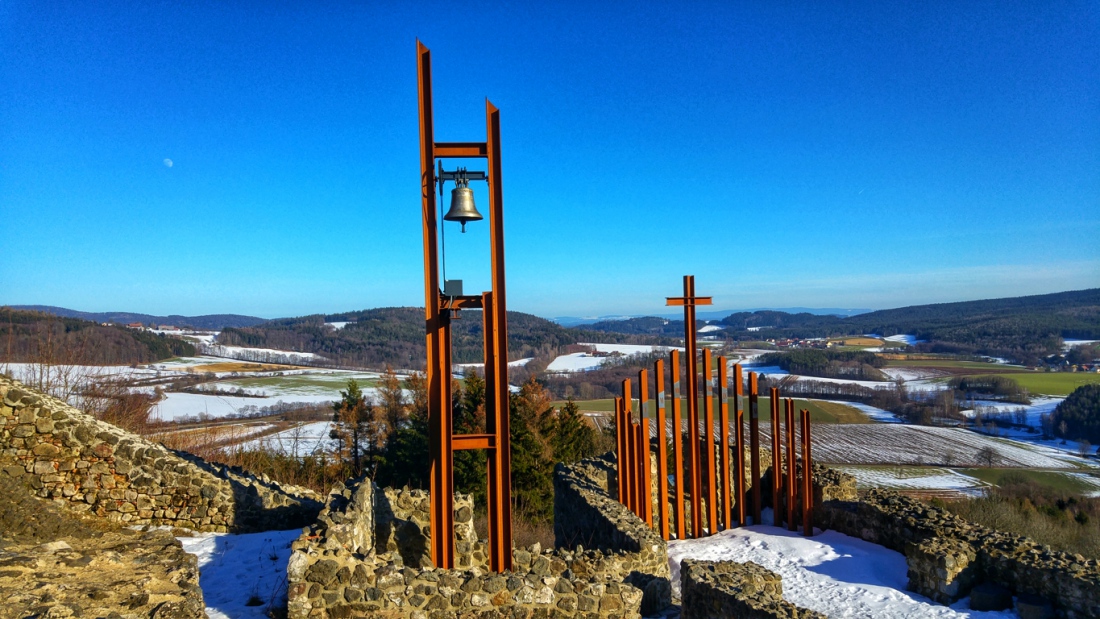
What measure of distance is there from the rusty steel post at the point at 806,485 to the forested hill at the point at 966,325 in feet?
292

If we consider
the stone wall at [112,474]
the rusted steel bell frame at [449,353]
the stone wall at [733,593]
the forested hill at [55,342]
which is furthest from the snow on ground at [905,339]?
the stone wall at [112,474]

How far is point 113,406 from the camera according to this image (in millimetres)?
22438

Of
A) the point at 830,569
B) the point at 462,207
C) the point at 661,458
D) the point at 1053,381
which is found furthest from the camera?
the point at 1053,381

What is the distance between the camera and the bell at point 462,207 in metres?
7.38

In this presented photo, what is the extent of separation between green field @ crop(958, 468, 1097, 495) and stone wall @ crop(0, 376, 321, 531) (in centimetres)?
4533

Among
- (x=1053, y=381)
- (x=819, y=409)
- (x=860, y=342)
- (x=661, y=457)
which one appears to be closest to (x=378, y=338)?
(x=819, y=409)

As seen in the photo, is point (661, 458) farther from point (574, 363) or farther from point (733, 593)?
point (574, 363)

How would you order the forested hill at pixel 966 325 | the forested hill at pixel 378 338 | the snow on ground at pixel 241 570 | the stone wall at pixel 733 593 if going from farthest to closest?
the forested hill at pixel 966 325 → the forested hill at pixel 378 338 → the stone wall at pixel 733 593 → the snow on ground at pixel 241 570

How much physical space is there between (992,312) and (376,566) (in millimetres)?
137959

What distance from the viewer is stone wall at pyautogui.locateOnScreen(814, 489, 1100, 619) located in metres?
8.08

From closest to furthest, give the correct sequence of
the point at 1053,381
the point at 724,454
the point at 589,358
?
the point at 724,454 < the point at 1053,381 < the point at 589,358

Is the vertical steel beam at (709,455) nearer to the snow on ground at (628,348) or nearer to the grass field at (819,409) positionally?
the grass field at (819,409)

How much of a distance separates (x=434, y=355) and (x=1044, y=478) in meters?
47.8

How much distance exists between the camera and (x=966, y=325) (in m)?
108
